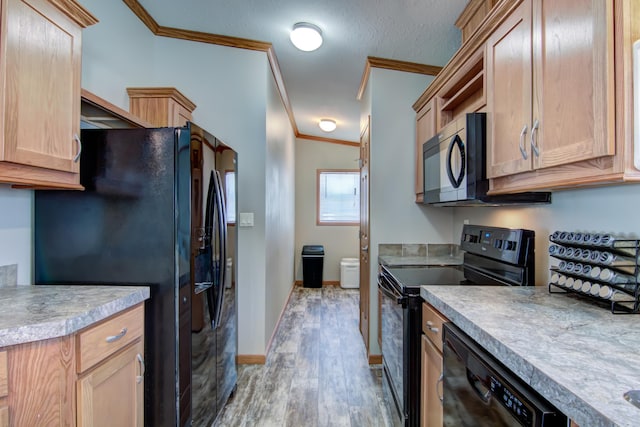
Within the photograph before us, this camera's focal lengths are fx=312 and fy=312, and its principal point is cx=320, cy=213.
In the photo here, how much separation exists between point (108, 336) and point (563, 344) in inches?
58.0

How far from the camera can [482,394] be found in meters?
0.88

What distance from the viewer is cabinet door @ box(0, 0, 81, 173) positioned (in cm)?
106

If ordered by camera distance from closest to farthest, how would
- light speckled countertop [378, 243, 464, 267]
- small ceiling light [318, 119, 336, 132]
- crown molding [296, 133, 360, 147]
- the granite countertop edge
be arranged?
1. the granite countertop edge
2. light speckled countertop [378, 243, 464, 267]
3. small ceiling light [318, 119, 336, 132]
4. crown molding [296, 133, 360, 147]

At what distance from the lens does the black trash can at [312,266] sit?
5.34 m

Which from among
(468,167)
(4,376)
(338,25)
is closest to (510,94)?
(468,167)

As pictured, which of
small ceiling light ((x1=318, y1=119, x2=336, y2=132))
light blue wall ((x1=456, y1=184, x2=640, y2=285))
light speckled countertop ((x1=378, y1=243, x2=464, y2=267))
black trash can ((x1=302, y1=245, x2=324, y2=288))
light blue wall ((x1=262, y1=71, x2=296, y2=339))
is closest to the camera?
light blue wall ((x1=456, y1=184, x2=640, y2=285))

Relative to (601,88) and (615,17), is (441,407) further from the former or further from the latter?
(615,17)

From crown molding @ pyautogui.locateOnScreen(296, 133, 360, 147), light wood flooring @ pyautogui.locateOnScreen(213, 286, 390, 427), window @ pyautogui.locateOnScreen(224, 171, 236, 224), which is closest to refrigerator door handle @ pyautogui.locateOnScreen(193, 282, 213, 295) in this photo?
window @ pyautogui.locateOnScreen(224, 171, 236, 224)

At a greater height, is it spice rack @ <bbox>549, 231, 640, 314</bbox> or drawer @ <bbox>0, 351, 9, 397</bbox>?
spice rack @ <bbox>549, 231, 640, 314</bbox>

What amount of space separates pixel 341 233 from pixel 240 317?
10.8 feet

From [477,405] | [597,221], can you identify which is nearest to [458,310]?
[477,405]

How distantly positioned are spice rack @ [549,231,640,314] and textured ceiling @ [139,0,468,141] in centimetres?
162

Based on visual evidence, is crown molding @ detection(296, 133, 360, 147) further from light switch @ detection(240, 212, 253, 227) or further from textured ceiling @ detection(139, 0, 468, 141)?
light switch @ detection(240, 212, 253, 227)

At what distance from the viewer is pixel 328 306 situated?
4383 mm
